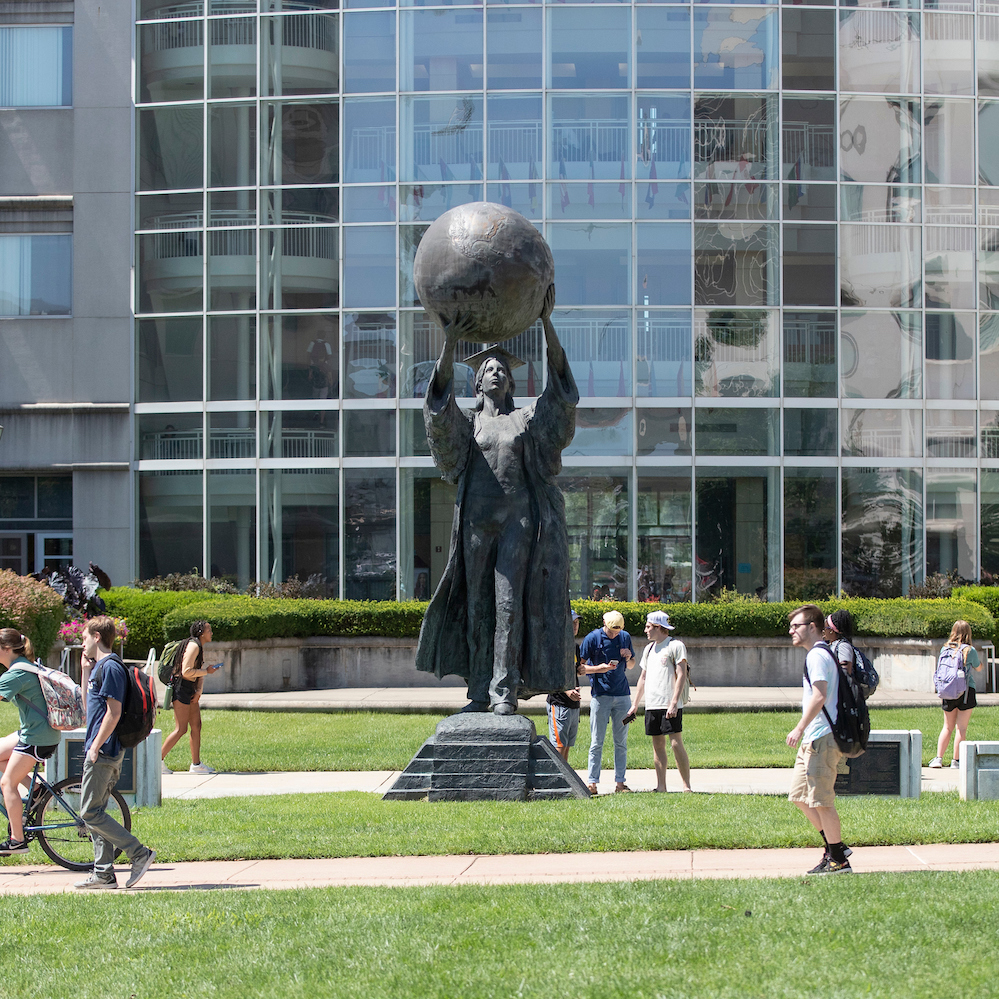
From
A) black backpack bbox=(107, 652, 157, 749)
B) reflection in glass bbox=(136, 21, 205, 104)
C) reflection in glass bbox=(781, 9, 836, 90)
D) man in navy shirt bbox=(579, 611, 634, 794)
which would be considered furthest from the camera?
reflection in glass bbox=(136, 21, 205, 104)

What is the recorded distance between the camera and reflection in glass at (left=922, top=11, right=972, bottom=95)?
27.9 m

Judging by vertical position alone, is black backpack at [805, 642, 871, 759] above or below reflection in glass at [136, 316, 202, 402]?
below

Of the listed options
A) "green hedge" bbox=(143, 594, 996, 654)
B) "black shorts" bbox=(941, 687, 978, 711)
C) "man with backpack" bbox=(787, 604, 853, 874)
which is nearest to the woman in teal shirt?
"man with backpack" bbox=(787, 604, 853, 874)

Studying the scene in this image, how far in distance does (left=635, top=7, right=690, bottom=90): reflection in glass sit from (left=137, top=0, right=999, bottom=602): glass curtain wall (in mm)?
62

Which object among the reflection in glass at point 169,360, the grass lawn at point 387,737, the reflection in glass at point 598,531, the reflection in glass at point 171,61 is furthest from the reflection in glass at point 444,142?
the grass lawn at point 387,737

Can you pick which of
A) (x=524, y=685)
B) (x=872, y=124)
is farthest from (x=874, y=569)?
(x=524, y=685)

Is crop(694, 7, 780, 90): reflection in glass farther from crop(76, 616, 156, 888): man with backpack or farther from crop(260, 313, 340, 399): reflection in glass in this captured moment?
crop(76, 616, 156, 888): man with backpack

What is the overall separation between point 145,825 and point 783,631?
45.6 feet

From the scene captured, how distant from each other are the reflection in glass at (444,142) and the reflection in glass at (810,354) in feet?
24.1

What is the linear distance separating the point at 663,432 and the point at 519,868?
2010 centimetres

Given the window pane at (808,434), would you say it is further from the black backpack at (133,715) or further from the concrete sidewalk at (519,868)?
the black backpack at (133,715)

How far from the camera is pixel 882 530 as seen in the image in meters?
27.3

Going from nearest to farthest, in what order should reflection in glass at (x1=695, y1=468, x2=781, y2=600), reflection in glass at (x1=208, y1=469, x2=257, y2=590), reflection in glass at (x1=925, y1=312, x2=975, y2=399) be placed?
reflection in glass at (x1=695, y1=468, x2=781, y2=600), reflection in glass at (x1=925, y1=312, x2=975, y2=399), reflection in glass at (x1=208, y1=469, x2=257, y2=590)

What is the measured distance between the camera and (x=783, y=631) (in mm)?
21547
